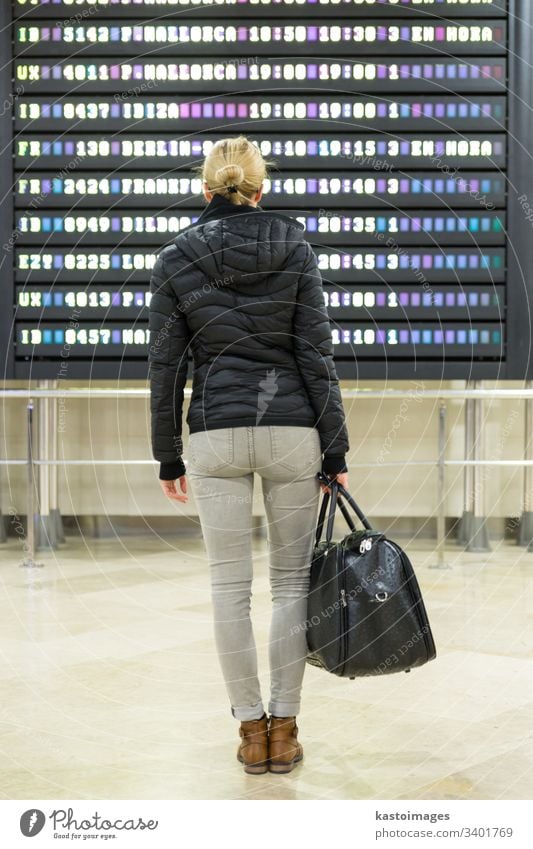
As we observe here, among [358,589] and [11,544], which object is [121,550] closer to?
[11,544]

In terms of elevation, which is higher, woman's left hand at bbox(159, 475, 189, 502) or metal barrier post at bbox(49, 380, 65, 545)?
woman's left hand at bbox(159, 475, 189, 502)

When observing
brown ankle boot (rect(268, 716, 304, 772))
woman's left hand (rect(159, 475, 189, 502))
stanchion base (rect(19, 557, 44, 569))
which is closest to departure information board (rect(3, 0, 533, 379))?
stanchion base (rect(19, 557, 44, 569))

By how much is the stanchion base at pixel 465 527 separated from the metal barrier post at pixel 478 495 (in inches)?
0.7

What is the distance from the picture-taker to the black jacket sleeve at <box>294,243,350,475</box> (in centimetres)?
282

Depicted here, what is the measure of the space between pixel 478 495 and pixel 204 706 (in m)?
3.84

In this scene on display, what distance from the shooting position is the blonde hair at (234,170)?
2.84 m

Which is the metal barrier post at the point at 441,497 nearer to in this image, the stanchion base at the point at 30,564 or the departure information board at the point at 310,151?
the departure information board at the point at 310,151

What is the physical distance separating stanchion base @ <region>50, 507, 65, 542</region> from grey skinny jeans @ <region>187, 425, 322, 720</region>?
14.4 ft

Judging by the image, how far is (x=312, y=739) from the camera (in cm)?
319

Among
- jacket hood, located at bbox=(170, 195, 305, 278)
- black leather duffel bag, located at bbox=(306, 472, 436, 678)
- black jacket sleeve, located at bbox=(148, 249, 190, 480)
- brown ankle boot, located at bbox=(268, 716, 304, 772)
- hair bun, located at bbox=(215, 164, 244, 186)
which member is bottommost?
brown ankle boot, located at bbox=(268, 716, 304, 772)

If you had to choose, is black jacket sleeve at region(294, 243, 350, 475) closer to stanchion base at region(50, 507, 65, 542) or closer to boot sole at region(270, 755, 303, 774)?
boot sole at region(270, 755, 303, 774)

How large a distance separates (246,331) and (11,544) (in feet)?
16.2
